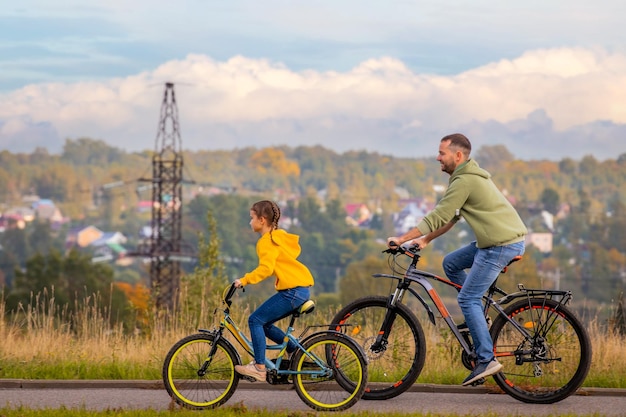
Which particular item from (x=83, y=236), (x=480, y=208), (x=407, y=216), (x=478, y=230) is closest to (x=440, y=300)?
(x=478, y=230)

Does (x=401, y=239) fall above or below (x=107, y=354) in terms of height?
above

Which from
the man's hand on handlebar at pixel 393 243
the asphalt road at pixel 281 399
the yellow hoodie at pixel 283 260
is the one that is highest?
the man's hand on handlebar at pixel 393 243

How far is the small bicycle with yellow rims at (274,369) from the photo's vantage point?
8.30 metres

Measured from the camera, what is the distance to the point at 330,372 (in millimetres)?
8297

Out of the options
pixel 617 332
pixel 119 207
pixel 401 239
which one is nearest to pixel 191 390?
pixel 401 239

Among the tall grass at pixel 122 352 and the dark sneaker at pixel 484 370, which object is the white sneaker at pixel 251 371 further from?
the dark sneaker at pixel 484 370

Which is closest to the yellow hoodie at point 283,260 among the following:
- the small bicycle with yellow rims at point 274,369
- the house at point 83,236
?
the small bicycle with yellow rims at point 274,369

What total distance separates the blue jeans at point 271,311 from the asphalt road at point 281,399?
0.43 m

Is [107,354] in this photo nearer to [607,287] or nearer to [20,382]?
[20,382]

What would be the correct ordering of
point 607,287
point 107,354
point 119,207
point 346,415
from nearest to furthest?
point 346,415, point 107,354, point 607,287, point 119,207

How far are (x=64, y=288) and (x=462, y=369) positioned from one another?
3106 inches

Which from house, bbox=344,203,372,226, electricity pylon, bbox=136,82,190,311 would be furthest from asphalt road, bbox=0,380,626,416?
house, bbox=344,203,372,226

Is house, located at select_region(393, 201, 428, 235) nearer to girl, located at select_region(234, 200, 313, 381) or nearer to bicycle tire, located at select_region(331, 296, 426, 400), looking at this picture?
bicycle tire, located at select_region(331, 296, 426, 400)

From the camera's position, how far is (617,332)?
1151 centimetres
